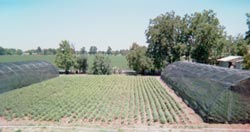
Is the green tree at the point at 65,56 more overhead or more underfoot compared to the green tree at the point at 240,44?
more underfoot

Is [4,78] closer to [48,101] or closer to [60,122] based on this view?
[48,101]

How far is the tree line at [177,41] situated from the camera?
38.8 metres

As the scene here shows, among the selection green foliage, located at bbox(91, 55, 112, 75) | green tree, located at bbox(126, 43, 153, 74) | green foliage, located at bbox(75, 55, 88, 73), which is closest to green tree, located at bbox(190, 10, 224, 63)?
green tree, located at bbox(126, 43, 153, 74)

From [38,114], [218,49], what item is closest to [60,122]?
[38,114]

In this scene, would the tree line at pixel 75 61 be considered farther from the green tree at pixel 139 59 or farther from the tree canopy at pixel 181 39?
the tree canopy at pixel 181 39

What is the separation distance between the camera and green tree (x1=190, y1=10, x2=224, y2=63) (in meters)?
38.1

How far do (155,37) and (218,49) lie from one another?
492 inches

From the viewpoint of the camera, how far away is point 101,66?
41.1 meters

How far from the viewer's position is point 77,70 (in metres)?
44.5

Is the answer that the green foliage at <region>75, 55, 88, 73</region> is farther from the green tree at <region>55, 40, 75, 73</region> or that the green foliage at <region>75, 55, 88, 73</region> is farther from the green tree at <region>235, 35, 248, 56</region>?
the green tree at <region>235, 35, 248, 56</region>

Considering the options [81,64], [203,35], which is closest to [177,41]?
[203,35]

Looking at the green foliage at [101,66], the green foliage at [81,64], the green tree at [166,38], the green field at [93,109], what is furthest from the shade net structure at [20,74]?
the green tree at [166,38]

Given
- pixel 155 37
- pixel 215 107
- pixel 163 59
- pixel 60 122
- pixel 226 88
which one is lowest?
pixel 60 122

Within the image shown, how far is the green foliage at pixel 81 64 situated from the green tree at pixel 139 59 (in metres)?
8.83
